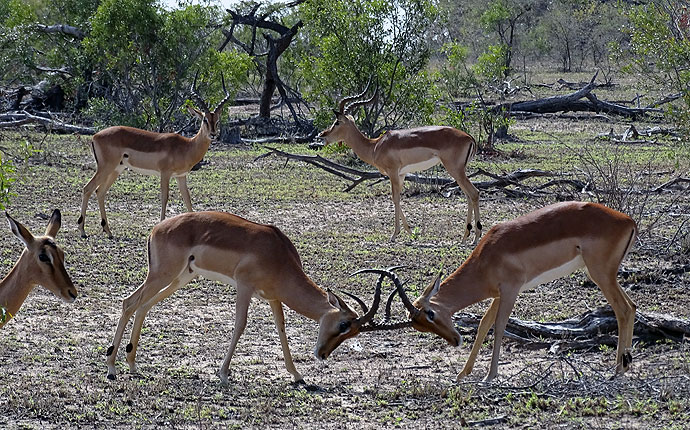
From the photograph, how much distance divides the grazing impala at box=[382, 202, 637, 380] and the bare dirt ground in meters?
0.43

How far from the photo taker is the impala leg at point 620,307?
5.70 metres

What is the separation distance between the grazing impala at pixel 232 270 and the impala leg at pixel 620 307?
5.18 feet

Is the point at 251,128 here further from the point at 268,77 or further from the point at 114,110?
the point at 114,110

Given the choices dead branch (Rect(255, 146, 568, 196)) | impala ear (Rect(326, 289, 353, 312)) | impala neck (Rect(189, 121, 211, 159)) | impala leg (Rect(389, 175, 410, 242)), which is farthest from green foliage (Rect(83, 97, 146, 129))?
impala ear (Rect(326, 289, 353, 312))

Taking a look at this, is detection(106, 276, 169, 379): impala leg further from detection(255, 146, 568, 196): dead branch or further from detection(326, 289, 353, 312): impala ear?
detection(255, 146, 568, 196): dead branch

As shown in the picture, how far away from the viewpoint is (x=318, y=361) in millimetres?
6285

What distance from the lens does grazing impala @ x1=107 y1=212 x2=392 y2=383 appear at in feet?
18.5

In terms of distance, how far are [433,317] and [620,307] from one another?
3.86 ft

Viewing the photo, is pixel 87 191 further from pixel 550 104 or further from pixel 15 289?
pixel 550 104

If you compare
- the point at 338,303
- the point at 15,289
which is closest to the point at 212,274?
the point at 338,303

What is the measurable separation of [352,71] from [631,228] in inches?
420

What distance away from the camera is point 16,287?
5484 millimetres

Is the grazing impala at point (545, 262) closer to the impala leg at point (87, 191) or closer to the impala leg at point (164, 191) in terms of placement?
the impala leg at point (87, 191)

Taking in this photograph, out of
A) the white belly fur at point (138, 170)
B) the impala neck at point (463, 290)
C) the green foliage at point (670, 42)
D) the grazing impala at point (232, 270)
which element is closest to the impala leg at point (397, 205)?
the white belly fur at point (138, 170)
